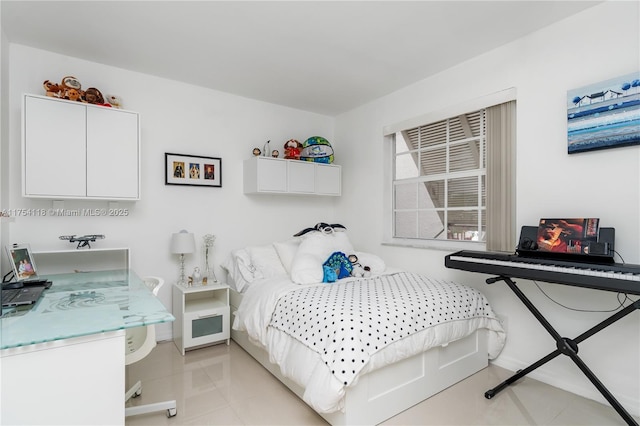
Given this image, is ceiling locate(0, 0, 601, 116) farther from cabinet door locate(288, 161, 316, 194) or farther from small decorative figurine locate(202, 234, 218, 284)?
small decorative figurine locate(202, 234, 218, 284)

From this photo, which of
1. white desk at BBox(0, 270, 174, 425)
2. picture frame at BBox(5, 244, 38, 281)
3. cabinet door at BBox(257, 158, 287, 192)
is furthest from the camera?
cabinet door at BBox(257, 158, 287, 192)

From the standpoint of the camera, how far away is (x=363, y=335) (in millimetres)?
1881

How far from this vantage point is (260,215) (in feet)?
13.0

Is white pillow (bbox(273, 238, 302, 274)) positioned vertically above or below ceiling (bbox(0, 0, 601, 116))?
below

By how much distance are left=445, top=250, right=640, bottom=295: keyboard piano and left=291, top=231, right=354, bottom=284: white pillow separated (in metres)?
1.11

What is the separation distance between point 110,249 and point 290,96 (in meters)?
2.41

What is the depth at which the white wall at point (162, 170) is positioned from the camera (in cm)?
276

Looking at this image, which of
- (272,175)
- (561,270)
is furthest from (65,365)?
(272,175)

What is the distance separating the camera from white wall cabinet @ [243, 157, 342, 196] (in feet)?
11.9

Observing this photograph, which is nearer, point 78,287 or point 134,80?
point 78,287

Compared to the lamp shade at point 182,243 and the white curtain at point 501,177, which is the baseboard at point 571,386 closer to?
the white curtain at point 501,177

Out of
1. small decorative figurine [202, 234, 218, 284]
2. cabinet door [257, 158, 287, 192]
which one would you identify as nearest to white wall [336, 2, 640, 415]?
cabinet door [257, 158, 287, 192]

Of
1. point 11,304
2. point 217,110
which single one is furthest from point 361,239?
point 11,304

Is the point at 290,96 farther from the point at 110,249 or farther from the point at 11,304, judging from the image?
the point at 11,304
